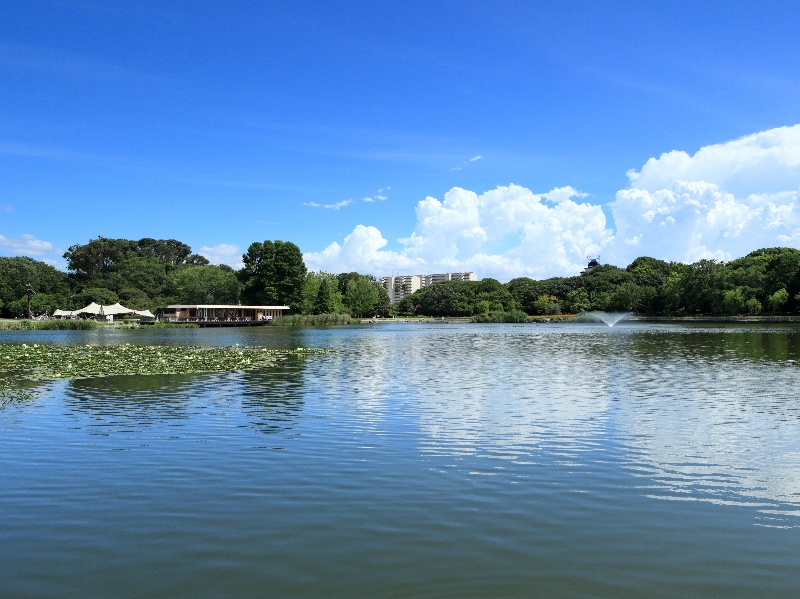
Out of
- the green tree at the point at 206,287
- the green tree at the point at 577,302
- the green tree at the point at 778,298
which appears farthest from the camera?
the green tree at the point at 577,302

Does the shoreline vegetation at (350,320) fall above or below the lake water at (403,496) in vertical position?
above

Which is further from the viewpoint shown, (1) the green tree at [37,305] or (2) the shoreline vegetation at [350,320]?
(1) the green tree at [37,305]

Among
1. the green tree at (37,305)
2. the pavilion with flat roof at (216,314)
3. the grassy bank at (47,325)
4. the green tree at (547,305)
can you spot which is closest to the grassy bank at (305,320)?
the pavilion with flat roof at (216,314)

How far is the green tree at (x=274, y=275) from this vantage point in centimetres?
10631

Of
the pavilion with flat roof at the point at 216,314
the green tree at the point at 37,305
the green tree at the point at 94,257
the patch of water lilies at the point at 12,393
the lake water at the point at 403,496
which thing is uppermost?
the green tree at the point at 94,257

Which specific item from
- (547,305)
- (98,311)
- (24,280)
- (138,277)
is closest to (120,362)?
(98,311)

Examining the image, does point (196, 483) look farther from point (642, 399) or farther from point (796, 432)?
point (642, 399)

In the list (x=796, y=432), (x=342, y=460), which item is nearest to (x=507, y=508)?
(x=342, y=460)

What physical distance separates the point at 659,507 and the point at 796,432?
6.13 m

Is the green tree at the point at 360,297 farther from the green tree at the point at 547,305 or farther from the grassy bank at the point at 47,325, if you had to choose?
the grassy bank at the point at 47,325

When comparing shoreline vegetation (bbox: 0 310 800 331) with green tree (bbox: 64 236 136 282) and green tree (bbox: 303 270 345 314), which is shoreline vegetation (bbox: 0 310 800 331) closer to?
green tree (bbox: 303 270 345 314)

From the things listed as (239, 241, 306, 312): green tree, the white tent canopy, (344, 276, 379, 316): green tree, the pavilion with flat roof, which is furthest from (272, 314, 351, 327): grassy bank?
the white tent canopy

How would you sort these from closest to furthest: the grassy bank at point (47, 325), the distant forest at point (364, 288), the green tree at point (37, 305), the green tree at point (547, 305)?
1. the grassy bank at point (47, 325)
2. the distant forest at point (364, 288)
3. the green tree at point (37, 305)
4. the green tree at point (547, 305)

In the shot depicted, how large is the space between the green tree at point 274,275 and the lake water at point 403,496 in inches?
3567
